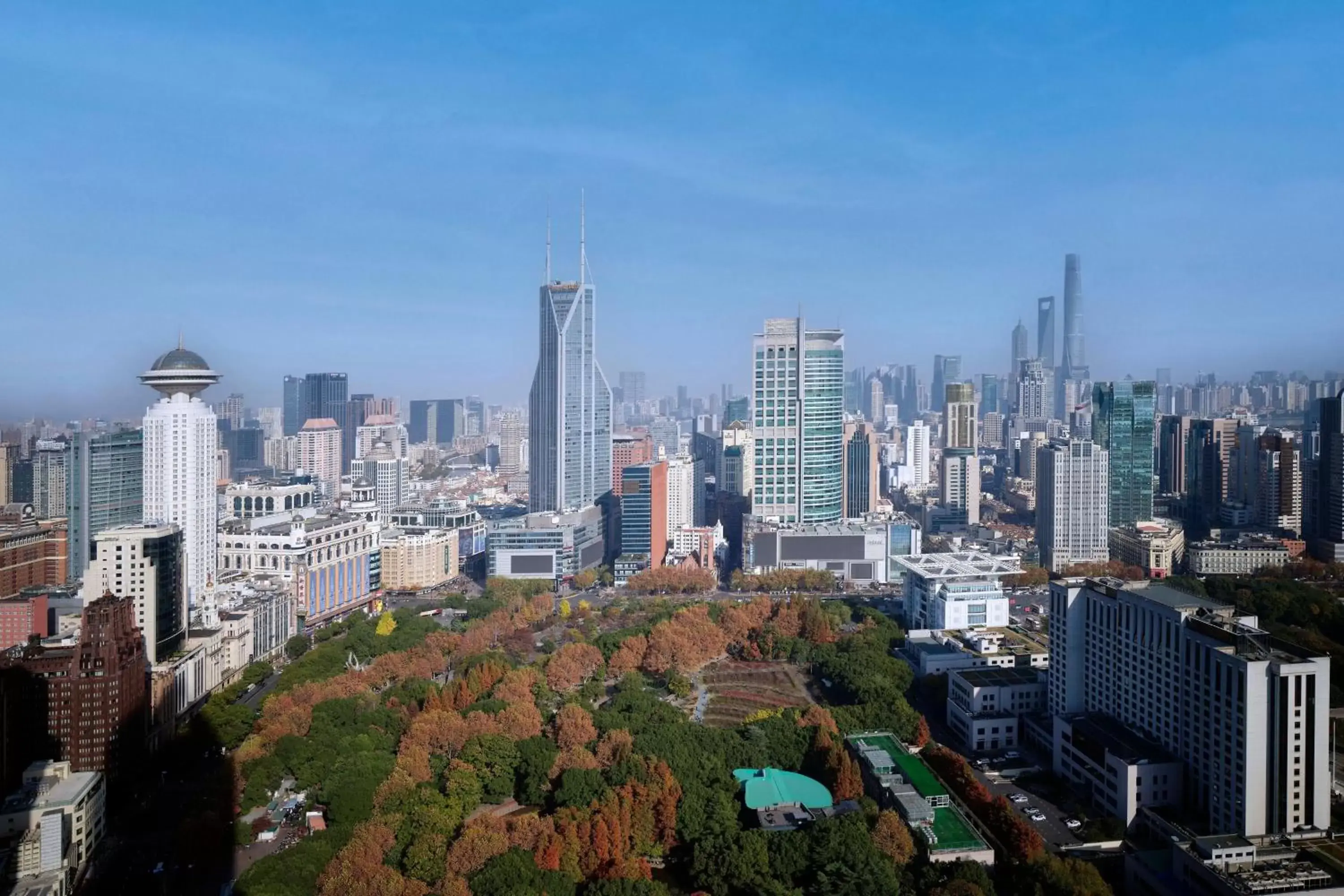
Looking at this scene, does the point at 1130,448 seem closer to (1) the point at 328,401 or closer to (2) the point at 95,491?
(2) the point at 95,491

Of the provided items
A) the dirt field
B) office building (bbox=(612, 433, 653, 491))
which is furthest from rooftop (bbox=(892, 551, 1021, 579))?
office building (bbox=(612, 433, 653, 491))

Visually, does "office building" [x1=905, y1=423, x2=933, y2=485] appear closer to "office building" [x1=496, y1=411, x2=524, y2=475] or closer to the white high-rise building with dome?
"office building" [x1=496, y1=411, x2=524, y2=475]

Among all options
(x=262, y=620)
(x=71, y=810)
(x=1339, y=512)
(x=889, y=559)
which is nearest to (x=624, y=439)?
(x=889, y=559)

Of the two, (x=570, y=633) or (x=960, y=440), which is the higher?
(x=960, y=440)

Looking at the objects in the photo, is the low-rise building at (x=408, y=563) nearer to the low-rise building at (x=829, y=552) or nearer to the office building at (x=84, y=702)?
the low-rise building at (x=829, y=552)

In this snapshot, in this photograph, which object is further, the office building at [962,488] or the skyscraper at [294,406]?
the skyscraper at [294,406]

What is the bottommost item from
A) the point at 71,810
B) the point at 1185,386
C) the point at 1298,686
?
the point at 71,810

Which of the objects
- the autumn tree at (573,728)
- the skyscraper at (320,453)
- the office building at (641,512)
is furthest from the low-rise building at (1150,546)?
the skyscraper at (320,453)

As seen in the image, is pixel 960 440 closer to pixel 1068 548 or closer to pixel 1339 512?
pixel 1068 548
